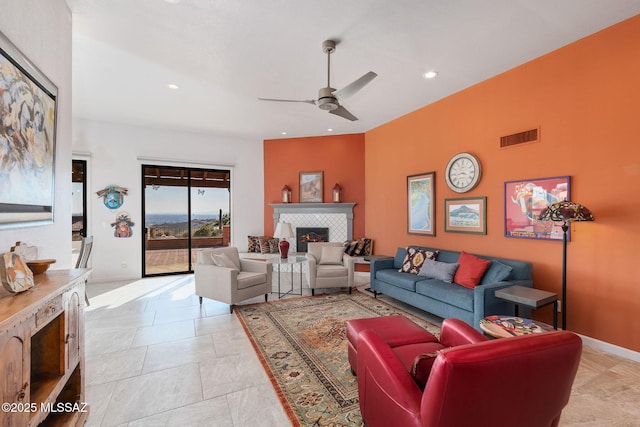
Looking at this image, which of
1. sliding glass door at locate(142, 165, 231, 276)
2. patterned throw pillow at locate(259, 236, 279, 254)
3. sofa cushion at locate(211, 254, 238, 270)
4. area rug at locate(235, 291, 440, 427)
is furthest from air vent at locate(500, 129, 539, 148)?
sliding glass door at locate(142, 165, 231, 276)

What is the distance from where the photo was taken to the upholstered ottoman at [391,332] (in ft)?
6.75

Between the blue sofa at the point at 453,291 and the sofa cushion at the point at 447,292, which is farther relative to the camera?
the sofa cushion at the point at 447,292

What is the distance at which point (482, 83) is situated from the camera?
3.95 m

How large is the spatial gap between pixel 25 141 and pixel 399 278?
13.4ft

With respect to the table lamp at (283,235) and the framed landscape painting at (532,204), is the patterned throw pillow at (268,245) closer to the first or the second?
the table lamp at (283,235)

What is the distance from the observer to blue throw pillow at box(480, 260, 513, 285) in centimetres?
324

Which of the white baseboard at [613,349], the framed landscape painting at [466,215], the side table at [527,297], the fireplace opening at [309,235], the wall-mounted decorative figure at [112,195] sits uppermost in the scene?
the wall-mounted decorative figure at [112,195]

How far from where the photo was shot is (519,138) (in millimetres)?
3557

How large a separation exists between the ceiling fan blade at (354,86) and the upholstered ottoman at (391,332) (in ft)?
7.53

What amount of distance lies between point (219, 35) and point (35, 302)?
9.26 ft

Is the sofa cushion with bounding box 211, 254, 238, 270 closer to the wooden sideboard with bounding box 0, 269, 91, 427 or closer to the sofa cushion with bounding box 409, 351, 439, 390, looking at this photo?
the wooden sideboard with bounding box 0, 269, 91, 427

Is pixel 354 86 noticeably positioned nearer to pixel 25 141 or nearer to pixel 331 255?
pixel 25 141

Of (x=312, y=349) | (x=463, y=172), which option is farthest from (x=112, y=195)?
(x=463, y=172)

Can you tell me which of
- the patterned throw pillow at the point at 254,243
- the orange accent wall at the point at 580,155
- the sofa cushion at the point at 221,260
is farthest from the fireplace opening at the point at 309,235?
the orange accent wall at the point at 580,155
